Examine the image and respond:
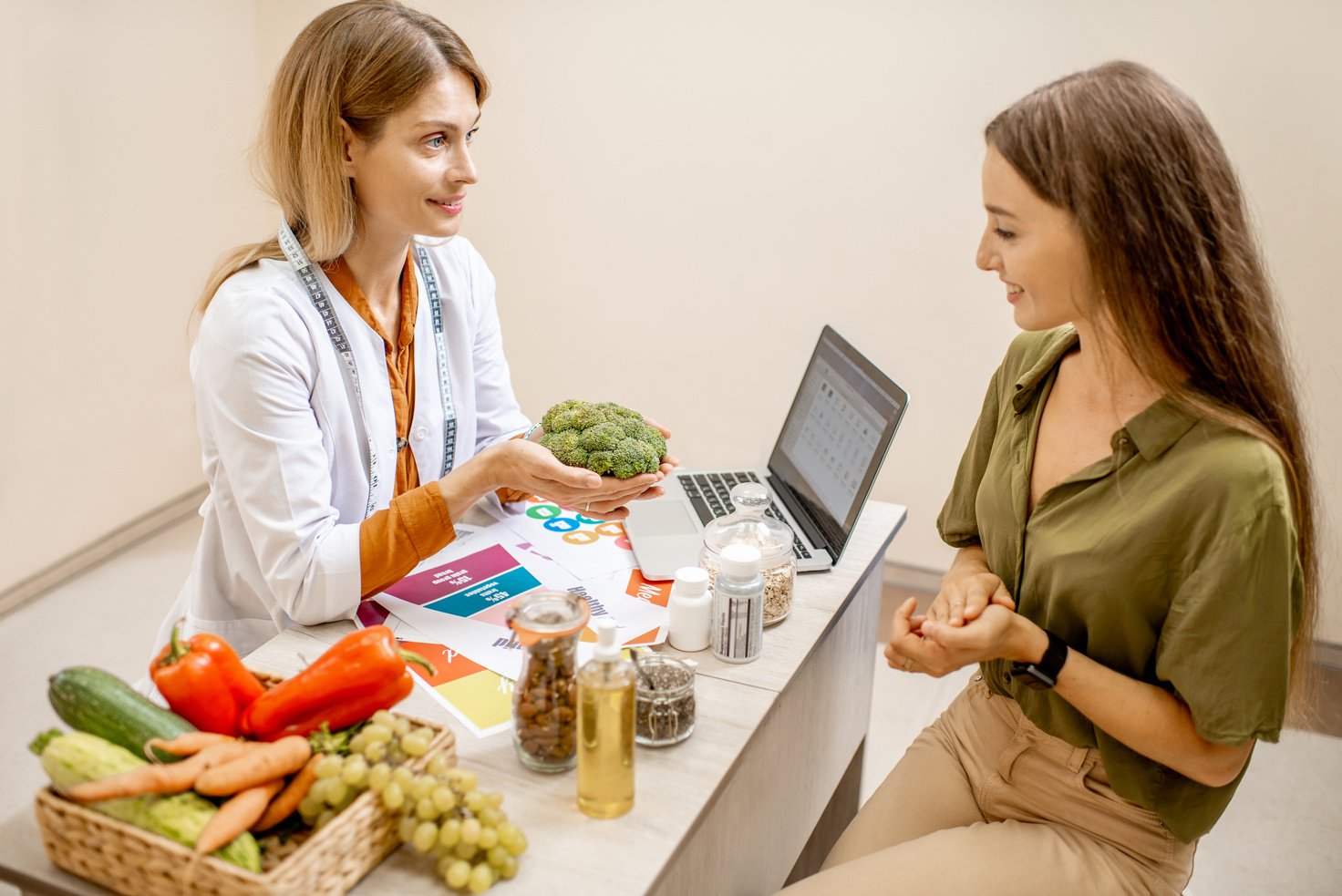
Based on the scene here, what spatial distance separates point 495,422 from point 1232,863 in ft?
5.73

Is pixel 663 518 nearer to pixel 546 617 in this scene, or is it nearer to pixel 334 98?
pixel 546 617

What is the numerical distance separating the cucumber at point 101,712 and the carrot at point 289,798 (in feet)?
0.33

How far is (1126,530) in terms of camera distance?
1276 millimetres

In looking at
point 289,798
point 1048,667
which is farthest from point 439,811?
point 1048,667

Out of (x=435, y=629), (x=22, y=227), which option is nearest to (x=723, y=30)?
(x=22, y=227)

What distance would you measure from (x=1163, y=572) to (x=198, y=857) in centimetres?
103

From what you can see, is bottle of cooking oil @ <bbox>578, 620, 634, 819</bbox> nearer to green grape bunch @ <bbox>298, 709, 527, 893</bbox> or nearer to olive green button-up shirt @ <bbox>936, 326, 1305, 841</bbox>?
green grape bunch @ <bbox>298, 709, 527, 893</bbox>

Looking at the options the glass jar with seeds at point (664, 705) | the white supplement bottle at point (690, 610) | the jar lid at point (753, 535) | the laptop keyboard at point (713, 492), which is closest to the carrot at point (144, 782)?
the glass jar with seeds at point (664, 705)

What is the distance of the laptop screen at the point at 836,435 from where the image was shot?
5.45ft

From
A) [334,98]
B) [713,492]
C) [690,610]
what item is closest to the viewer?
[690,610]

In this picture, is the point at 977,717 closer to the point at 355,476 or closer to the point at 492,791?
the point at 492,791

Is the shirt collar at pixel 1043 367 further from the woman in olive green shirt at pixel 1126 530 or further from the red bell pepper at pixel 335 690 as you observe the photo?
the red bell pepper at pixel 335 690

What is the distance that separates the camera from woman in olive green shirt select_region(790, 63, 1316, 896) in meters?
1.22

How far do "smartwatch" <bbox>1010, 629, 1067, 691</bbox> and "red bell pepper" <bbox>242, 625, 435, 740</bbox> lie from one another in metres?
0.68
